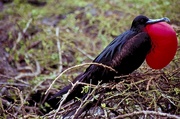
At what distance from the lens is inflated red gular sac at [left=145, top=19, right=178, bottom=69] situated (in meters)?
1.65

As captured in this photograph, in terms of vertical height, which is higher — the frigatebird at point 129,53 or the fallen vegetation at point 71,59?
the frigatebird at point 129,53

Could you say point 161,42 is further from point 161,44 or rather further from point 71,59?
point 71,59

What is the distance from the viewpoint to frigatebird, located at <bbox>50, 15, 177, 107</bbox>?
171 centimetres

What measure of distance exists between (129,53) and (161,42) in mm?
166

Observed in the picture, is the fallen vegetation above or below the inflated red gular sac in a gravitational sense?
below

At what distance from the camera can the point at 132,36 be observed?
1.78 metres

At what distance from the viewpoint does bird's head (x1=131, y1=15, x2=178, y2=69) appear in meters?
1.65

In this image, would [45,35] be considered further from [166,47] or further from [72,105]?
[166,47]

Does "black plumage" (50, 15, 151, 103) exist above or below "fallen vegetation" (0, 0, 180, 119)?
above

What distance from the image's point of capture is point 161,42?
1.66 m

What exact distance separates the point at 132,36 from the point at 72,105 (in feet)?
1.42

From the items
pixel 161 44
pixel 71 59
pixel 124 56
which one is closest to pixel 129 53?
pixel 124 56

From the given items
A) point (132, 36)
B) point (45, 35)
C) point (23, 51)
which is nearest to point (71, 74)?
point (23, 51)

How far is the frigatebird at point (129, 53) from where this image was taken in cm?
171
